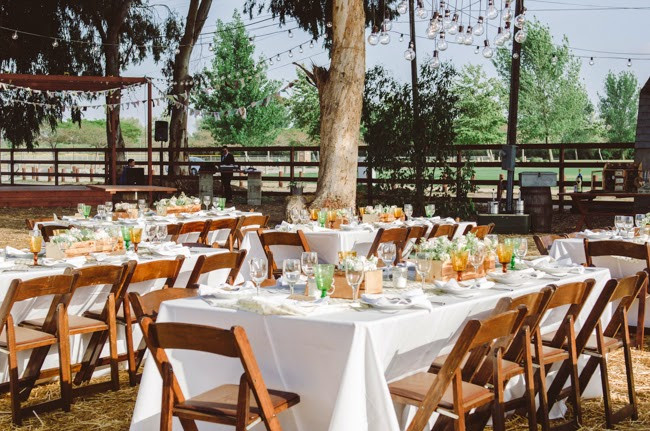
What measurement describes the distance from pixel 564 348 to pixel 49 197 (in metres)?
16.2

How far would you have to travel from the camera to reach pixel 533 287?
4.41 meters

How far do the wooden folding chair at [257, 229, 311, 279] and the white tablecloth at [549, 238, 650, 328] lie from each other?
1.96 metres

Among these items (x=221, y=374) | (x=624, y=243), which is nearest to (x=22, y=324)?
(x=221, y=374)

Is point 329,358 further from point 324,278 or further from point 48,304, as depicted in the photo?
point 48,304

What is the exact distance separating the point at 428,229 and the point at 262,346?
16.0ft

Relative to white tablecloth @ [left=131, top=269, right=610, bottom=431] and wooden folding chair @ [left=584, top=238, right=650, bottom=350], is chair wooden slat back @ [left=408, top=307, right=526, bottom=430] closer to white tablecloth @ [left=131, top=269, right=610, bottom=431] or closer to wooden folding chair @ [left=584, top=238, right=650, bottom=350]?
white tablecloth @ [left=131, top=269, right=610, bottom=431]

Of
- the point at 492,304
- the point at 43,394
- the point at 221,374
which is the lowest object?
the point at 43,394

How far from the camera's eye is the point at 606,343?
4.62 metres

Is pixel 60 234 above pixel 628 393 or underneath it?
above

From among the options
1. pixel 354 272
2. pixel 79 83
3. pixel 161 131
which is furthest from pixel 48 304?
pixel 161 131

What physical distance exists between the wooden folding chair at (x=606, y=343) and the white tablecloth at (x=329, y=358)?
0.52 meters

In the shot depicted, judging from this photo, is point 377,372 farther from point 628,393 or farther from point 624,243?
point 624,243

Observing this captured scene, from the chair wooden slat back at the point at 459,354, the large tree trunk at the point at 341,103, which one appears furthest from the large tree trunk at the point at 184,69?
the chair wooden slat back at the point at 459,354

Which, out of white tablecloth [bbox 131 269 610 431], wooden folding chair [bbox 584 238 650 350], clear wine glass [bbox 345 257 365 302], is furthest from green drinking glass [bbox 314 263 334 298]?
wooden folding chair [bbox 584 238 650 350]
